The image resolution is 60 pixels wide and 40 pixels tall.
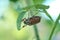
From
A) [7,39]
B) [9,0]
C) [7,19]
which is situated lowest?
[7,39]

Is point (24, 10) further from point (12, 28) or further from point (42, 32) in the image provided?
point (12, 28)

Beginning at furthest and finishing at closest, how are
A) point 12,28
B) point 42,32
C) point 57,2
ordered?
point 12,28, point 42,32, point 57,2

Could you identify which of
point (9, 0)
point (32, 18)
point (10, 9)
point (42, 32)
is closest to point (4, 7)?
point (10, 9)

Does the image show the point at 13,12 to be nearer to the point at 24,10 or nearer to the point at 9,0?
the point at 9,0

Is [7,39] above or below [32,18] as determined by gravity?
below

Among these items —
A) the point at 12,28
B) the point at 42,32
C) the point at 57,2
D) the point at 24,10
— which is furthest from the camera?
the point at 12,28

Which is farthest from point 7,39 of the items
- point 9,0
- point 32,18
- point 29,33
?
point 32,18

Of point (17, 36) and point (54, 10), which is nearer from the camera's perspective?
point (54, 10)

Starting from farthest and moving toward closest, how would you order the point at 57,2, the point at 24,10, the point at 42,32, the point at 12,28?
1. the point at 12,28
2. the point at 42,32
3. the point at 57,2
4. the point at 24,10

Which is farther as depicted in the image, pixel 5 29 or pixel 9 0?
pixel 5 29
